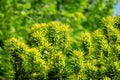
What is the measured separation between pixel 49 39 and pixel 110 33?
0.84 metres

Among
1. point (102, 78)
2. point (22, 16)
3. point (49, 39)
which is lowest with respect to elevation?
point (102, 78)

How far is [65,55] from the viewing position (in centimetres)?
746

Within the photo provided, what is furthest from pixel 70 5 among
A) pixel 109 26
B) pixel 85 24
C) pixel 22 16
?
pixel 109 26

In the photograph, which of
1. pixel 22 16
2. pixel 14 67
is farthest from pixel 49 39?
pixel 22 16

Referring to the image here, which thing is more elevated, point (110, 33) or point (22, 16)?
point (22, 16)

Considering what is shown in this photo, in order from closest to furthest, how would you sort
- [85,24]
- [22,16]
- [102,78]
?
[102,78]
[22,16]
[85,24]

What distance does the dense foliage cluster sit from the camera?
288 inches

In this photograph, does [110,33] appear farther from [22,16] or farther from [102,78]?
[22,16]

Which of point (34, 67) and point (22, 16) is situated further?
point (22, 16)

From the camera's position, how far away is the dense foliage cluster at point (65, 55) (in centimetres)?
732

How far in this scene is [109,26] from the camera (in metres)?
7.61

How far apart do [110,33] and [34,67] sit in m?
1.14

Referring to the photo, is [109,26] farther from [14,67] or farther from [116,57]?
[14,67]

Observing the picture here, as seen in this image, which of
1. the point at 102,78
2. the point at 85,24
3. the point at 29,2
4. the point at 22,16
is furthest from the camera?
the point at 85,24
